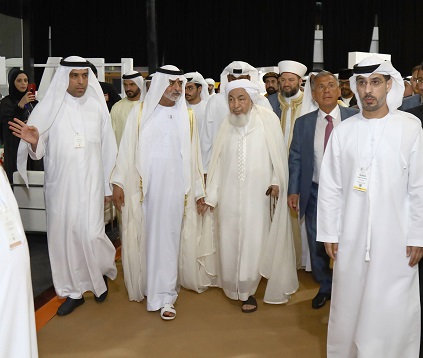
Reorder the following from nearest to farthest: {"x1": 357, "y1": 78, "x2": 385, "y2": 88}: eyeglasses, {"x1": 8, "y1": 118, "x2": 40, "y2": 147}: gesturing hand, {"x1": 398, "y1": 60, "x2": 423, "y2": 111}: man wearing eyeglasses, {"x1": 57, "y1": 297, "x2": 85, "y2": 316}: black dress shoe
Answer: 1. {"x1": 357, "y1": 78, "x2": 385, "y2": 88}: eyeglasses
2. {"x1": 398, "y1": 60, "x2": 423, "y2": 111}: man wearing eyeglasses
3. {"x1": 8, "y1": 118, "x2": 40, "y2": 147}: gesturing hand
4. {"x1": 57, "y1": 297, "x2": 85, "y2": 316}: black dress shoe

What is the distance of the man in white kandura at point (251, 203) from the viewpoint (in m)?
4.18

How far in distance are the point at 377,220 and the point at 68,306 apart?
2311 millimetres

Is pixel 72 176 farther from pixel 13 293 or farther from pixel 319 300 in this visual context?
pixel 13 293

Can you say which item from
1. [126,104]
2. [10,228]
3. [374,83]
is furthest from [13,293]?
[126,104]

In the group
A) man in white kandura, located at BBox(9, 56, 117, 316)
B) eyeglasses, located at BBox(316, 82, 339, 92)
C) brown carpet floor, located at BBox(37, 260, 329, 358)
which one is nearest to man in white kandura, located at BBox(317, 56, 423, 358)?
brown carpet floor, located at BBox(37, 260, 329, 358)

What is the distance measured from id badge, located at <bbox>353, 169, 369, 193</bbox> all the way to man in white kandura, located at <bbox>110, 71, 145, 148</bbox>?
3.49 meters

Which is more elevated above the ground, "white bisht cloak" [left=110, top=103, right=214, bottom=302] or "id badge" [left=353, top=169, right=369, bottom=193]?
"id badge" [left=353, top=169, right=369, bottom=193]

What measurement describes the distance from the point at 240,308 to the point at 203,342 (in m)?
0.66

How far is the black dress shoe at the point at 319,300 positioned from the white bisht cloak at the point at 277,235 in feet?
0.64

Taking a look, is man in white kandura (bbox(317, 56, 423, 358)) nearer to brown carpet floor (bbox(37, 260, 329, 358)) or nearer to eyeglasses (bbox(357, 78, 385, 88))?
eyeglasses (bbox(357, 78, 385, 88))

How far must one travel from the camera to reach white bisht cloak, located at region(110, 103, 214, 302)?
4.15 m

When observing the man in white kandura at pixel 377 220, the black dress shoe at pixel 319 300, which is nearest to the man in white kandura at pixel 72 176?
the black dress shoe at pixel 319 300

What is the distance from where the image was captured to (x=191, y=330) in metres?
3.82

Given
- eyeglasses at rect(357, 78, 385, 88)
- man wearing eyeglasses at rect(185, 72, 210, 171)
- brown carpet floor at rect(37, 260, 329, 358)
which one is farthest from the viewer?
man wearing eyeglasses at rect(185, 72, 210, 171)
